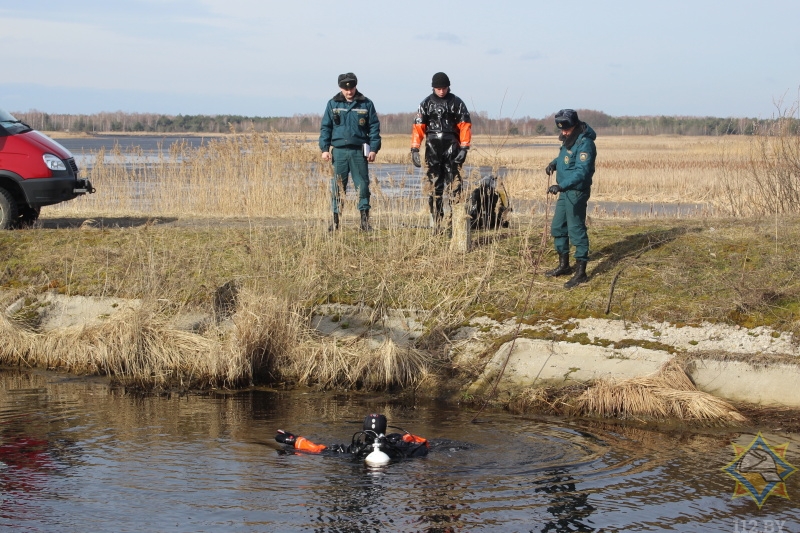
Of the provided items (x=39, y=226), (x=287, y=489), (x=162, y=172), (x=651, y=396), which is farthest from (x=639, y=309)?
(x=162, y=172)

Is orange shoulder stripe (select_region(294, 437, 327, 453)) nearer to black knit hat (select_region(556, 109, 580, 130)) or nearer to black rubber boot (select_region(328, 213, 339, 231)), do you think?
black knit hat (select_region(556, 109, 580, 130))

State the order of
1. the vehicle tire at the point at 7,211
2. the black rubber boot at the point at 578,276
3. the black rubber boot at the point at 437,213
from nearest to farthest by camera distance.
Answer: the black rubber boot at the point at 578,276 → the black rubber boot at the point at 437,213 → the vehicle tire at the point at 7,211

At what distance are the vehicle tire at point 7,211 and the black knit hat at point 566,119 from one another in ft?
26.6

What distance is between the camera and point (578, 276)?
33.1ft

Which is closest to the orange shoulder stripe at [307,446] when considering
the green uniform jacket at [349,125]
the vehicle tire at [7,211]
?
the green uniform jacket at [349,125]

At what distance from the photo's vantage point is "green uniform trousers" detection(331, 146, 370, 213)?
475 inches

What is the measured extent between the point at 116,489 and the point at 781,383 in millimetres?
5758

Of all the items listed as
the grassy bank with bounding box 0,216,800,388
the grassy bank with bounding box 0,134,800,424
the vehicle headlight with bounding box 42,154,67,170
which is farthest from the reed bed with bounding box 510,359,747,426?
the vehicle headlight with bounding box 42,154,67,170

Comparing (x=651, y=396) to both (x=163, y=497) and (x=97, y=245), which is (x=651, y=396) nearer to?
(x=163, y=497)

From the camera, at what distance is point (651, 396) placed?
328 inches

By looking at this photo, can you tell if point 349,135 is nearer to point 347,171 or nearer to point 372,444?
point 347,171

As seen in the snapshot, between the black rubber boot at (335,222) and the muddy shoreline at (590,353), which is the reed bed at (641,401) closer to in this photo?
the muddy shoreline at (590,353)

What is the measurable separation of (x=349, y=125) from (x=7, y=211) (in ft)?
17.1

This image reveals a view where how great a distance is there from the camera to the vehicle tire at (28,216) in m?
13.8
